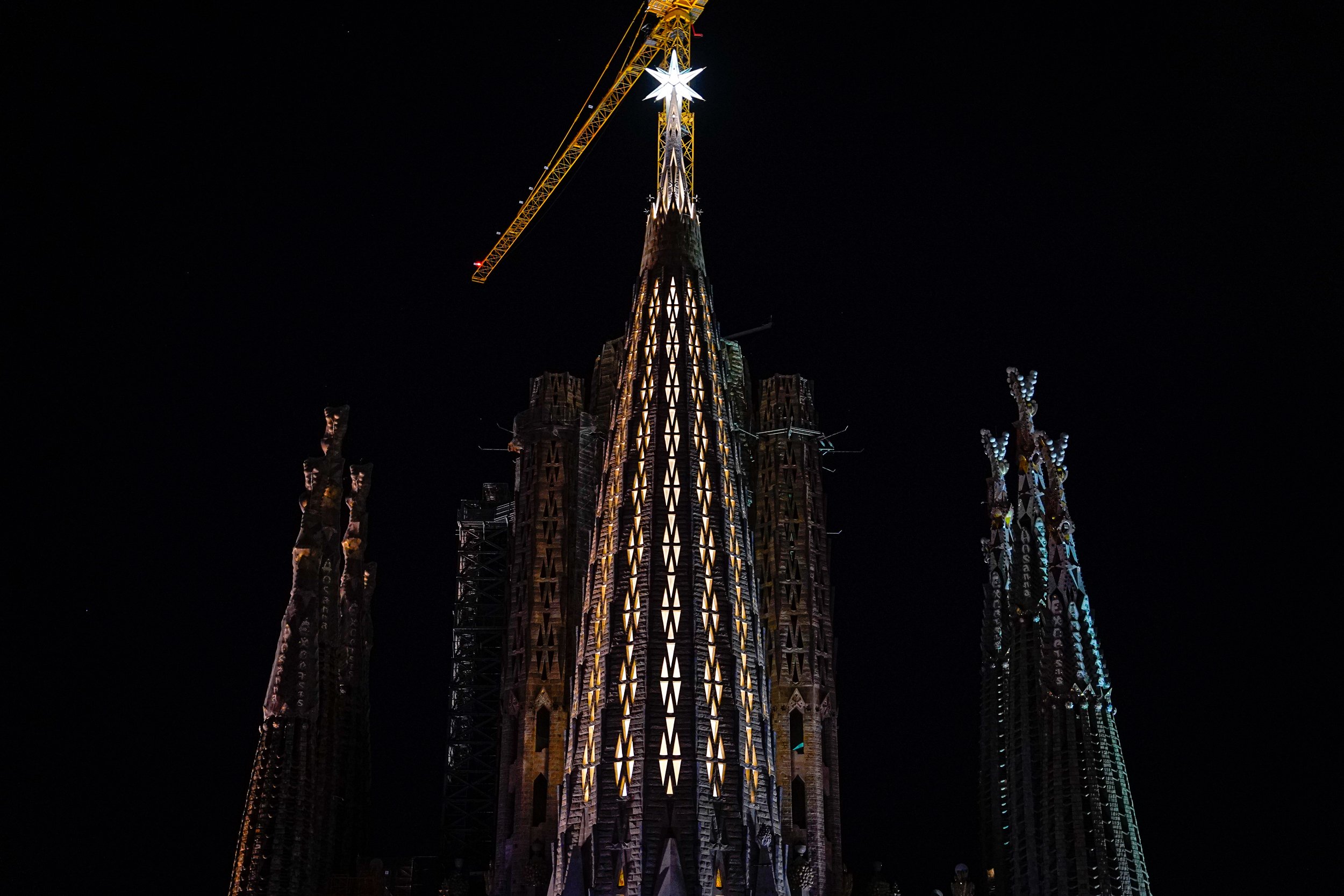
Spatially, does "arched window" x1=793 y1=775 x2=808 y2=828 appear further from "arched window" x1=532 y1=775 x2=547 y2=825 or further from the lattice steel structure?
the lattice steel structure

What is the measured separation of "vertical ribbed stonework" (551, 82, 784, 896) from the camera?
219 ft

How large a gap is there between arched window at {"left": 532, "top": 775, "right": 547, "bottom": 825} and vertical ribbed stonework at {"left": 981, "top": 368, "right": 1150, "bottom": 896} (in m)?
19.7

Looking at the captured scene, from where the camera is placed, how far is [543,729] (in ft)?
260

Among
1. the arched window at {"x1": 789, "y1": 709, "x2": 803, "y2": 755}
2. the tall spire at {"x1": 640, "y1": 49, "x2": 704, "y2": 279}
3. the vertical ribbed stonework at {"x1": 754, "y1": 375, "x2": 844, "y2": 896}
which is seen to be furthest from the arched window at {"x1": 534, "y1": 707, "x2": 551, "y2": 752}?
the tall spire at {"x1": 640, "y1": 49, "x2": 704, "y2": 279}

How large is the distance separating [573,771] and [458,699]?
20.1 metres

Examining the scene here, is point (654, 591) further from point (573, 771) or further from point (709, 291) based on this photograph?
point (709, 291)

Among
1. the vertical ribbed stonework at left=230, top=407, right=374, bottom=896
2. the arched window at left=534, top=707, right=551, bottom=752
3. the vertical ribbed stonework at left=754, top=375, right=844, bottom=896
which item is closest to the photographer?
the vertical ribbed stonework at left=230, top=407, right=374, bottom=896

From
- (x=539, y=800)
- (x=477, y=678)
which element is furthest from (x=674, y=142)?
(x=539, y=800)

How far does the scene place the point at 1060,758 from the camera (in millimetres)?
67938

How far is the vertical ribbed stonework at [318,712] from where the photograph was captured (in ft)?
230

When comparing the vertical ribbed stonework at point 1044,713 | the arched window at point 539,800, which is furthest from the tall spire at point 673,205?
the arched window at point 539,800

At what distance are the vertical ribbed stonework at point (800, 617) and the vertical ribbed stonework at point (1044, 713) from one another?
814cm

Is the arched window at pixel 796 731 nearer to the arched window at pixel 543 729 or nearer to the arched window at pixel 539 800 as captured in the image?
the arched window at pixel 543 729

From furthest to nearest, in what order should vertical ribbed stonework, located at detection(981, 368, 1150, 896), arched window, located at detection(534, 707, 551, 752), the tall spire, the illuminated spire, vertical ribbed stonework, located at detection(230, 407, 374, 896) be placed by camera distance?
the illuminated spire
the tall spire
arched window, located at detection(534, 707, 551, 752)
vertical ribbed stonework, located at detection(230, 407, 374, 896)
vertical ribbed stonework, located at detection(981, 368, 1150, 896)
